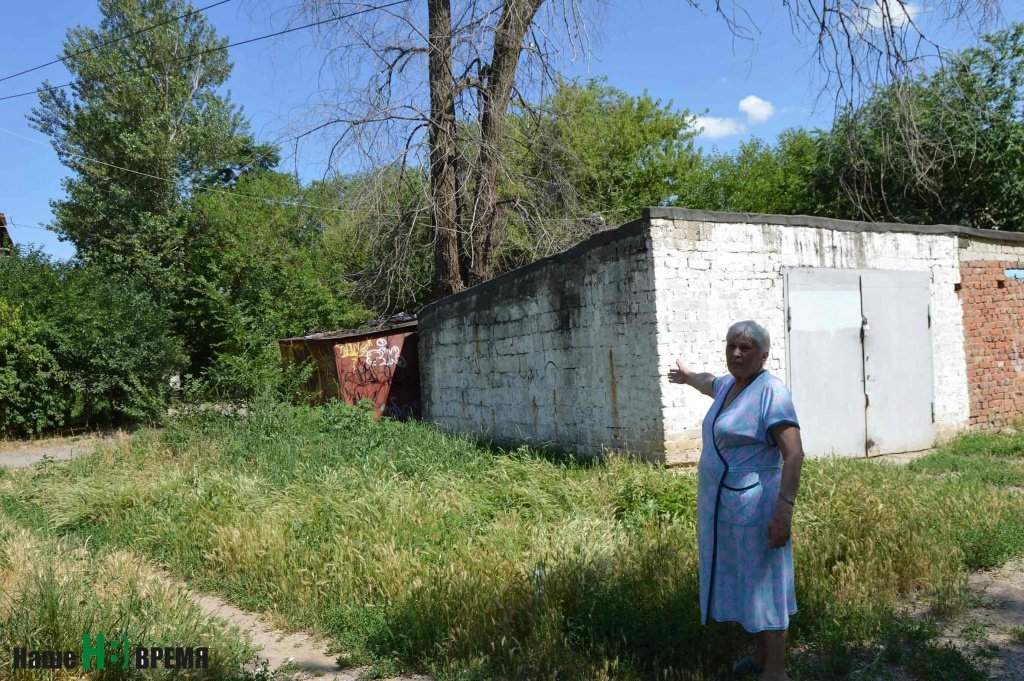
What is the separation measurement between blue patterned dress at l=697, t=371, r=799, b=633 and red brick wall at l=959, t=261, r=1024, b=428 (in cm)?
814

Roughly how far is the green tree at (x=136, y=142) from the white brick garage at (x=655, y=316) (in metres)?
15.2

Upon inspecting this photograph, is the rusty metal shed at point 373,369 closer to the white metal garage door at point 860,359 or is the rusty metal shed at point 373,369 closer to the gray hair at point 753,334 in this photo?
the white metal garage door at point 860,359

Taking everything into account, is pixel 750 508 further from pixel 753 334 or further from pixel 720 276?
pixel 720 276

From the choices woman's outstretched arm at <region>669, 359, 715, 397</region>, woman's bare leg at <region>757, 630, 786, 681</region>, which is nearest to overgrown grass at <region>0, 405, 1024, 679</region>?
woman's bare leg at <region>757, 630, 786, 681</region>

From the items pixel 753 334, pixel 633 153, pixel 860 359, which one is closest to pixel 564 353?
pixel 860 359

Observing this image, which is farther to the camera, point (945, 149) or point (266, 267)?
point (266, 267)

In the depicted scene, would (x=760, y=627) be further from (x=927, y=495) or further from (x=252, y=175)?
(x=252, y=175)

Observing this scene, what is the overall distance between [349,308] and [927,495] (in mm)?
14900

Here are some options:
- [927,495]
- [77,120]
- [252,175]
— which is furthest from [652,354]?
[77,120]

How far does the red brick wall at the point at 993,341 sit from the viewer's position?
32.6 ft

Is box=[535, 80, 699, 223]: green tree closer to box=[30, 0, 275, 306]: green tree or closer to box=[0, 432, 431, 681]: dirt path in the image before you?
box=[30, 0, 275, 306]: green tree

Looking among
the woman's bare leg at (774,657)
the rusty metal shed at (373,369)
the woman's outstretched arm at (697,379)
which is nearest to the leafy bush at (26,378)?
the rusty metal shed at (373,369)

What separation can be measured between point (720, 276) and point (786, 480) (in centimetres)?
487

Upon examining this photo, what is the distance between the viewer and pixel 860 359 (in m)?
8.66
